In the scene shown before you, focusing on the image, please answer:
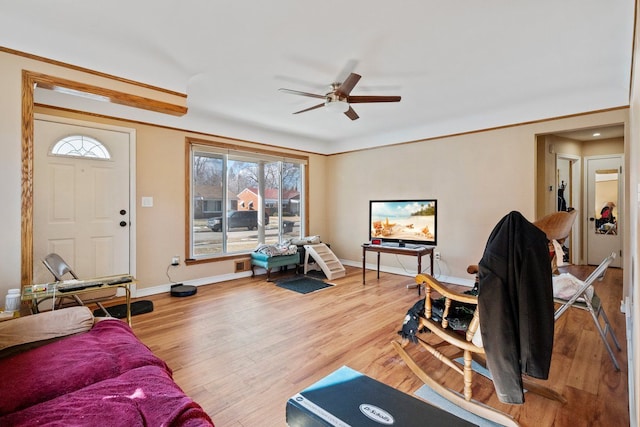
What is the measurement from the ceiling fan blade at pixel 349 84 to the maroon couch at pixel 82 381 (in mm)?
2453

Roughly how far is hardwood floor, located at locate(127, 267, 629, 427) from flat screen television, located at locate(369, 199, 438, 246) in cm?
109

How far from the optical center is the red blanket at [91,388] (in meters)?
1.07

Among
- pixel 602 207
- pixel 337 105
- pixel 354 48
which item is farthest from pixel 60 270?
pixel 602 207

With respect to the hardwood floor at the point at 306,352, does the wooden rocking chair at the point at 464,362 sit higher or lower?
higher

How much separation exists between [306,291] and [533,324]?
306 centimetres

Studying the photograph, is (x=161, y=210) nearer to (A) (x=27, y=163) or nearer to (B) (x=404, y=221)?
(A) (x=27, y=163)

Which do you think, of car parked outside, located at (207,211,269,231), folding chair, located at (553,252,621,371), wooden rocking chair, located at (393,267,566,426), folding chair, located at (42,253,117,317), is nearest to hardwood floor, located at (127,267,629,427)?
wooden rocking chair, located at (393,267,566,426)

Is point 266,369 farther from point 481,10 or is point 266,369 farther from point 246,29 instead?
point 481,10

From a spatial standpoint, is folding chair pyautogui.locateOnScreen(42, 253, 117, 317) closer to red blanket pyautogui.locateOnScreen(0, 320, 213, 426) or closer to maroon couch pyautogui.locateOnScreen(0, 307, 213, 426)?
maroon couch pyautogui.locateOnScreen(0, 307, 213, 426)

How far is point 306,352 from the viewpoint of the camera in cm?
250

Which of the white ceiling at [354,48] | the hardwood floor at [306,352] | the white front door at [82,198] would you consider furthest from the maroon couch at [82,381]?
the white front door at [82,198]

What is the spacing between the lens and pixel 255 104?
154 inches

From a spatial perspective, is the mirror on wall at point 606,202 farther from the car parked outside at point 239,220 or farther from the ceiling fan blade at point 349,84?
the car parked outside at point 239,220

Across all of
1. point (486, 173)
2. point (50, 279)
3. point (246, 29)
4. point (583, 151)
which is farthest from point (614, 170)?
point (50, 279)
